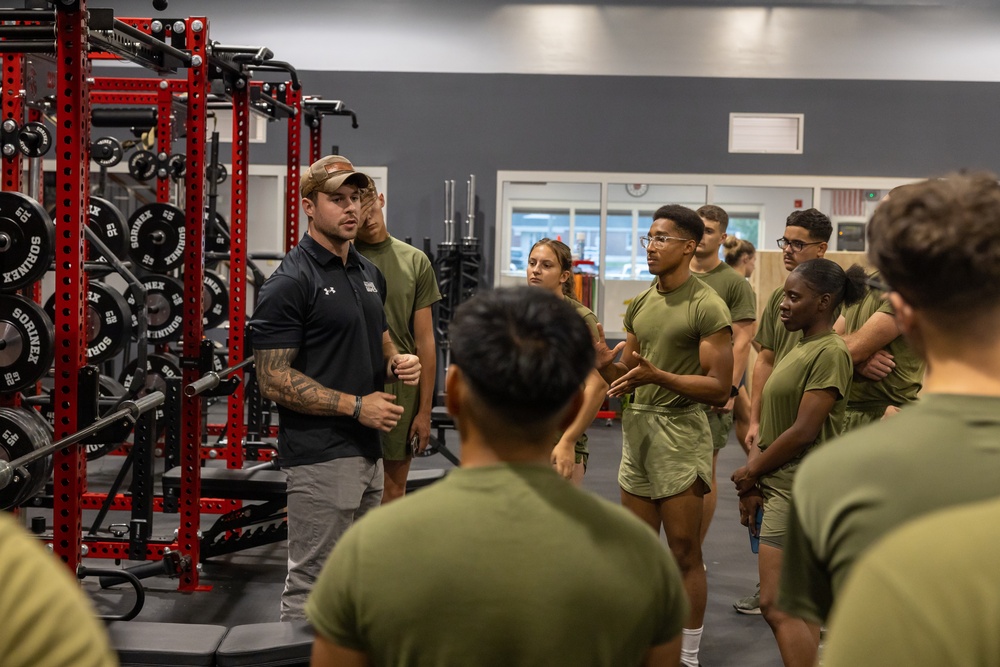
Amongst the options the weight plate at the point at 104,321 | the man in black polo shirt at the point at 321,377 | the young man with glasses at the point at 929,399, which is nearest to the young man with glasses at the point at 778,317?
the man in black polo shirt at the point at 321,377

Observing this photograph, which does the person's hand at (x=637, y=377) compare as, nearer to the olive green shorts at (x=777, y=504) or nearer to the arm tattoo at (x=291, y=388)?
the olive green shorts at (x=777, y=504)

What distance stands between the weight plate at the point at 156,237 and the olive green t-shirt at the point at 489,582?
5.06 meters

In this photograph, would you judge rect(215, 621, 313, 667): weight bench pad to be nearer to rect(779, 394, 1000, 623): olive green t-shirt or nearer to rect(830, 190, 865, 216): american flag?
rect(779, 394, 1000, 623): olive green t-shirt

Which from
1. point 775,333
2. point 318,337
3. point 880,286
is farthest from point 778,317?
point 880,286

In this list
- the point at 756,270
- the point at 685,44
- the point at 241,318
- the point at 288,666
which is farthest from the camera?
the point at 685,44

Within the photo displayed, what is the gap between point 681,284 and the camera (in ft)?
10.5

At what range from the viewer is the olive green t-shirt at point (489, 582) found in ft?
3.45

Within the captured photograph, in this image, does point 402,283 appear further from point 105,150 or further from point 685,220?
point 105,150

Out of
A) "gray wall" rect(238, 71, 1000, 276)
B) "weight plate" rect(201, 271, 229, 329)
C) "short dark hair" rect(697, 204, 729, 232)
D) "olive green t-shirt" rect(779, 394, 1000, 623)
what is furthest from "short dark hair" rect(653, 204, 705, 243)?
"gray wall" rect(238, 71, 1000, 276)

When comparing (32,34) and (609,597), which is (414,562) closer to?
(609,597)

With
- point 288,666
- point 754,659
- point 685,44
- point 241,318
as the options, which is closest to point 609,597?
point 288,666

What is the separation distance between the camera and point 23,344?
3150 mm

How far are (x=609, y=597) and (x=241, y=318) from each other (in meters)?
4.33

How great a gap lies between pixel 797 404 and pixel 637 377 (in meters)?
0.47
